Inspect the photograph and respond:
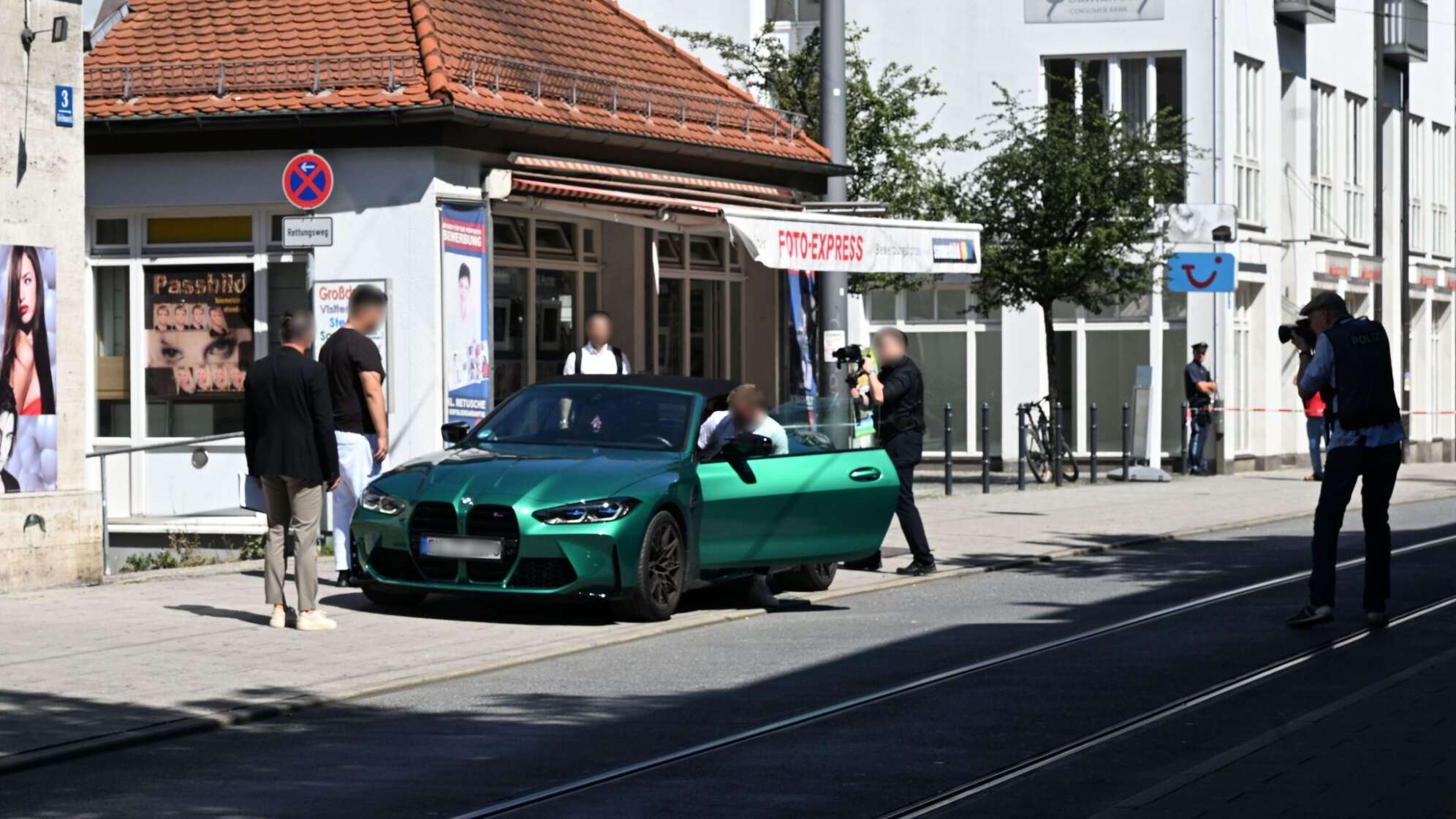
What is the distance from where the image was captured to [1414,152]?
5047 centimetres

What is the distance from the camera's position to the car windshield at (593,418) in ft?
45.4

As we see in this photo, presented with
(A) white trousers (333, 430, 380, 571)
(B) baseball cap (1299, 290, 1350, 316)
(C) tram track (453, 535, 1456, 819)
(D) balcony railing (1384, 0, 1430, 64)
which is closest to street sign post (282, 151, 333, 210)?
(A) white trousers (333, 430, 380, 571)

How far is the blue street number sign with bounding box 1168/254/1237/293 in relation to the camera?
31.9m

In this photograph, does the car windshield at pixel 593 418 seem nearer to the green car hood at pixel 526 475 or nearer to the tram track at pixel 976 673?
the green car hood at pixel 526 475

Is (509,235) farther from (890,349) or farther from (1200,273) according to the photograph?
(1200,273)

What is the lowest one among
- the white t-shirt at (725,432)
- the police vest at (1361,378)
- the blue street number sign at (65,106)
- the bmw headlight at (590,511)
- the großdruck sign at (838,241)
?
the bmw headlight at (590,511)

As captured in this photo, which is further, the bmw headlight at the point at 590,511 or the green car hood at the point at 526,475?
the green car hood at the point at 526,475

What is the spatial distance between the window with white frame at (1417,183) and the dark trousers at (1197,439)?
15.7m

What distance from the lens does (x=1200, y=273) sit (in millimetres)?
32219

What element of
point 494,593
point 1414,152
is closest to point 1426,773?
point 494,593

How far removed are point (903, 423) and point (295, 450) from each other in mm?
5210

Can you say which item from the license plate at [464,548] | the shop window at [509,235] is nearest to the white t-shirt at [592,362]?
the shop window at [509,235]

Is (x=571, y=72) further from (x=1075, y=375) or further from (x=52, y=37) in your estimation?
(x=1075, y=375)

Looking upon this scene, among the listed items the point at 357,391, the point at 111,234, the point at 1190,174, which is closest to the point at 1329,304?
the point at 357,391
